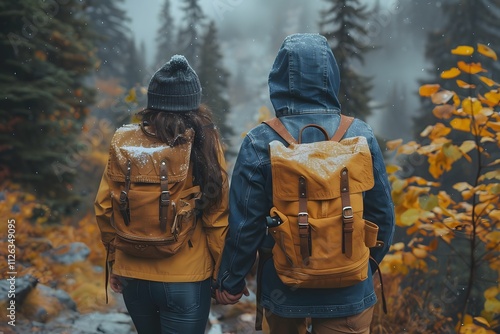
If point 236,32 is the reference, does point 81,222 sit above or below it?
below

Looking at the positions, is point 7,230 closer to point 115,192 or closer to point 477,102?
point 115,192

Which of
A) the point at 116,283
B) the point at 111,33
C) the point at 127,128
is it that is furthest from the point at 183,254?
the point at 111,33

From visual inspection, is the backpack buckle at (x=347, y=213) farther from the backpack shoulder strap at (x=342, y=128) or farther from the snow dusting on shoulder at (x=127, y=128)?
the snow dusting on shoulder at (x=127, y=128)

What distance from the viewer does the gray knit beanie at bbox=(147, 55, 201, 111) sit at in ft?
9.07

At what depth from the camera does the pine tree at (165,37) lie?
13.4 meters

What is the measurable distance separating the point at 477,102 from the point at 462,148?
0.36 metres

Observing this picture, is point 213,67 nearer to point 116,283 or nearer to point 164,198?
point 116,283

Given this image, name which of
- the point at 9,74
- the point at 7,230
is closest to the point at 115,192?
the point at 7,230

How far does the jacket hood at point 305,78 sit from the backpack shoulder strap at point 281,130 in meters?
0.09

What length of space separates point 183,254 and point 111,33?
14117 millimetres

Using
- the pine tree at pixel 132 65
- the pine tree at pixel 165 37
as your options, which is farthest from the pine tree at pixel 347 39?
the pine tree at pixel 132 65

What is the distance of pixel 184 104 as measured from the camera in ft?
9.18

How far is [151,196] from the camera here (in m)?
2.56

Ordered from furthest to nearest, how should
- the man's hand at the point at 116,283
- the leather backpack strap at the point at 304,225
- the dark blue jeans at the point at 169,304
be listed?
the man's hand at the point at 116,283 < the dark blue jeans at the point at 169,304 < the leather backpack strap at the point at 304,225
